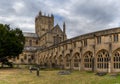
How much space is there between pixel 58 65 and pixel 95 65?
693 inches

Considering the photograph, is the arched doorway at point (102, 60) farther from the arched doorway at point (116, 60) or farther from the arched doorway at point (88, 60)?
the arched doorway at point (88, 60)

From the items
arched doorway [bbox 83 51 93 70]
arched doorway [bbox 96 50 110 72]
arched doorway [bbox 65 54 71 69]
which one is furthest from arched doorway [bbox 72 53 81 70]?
arched doorway [bbox 96 50 110 72]

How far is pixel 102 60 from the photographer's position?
36031 mm

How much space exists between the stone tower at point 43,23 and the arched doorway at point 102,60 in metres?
60.3

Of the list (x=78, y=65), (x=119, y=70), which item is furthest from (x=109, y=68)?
(x=78, y=65)

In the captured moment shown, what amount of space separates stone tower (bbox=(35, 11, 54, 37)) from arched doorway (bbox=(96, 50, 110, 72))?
60345 mm

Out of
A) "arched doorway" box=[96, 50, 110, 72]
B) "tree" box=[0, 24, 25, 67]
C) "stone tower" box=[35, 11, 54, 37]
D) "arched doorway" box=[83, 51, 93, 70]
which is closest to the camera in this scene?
"arched doorway" box=[96, 50, 110, 72]

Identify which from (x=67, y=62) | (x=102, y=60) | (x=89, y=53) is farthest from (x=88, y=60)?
(x=67, y=62)

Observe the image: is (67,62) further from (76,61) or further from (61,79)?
(61,79)

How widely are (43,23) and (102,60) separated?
61830 millimetres

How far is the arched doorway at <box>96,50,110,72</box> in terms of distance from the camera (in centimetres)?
3541

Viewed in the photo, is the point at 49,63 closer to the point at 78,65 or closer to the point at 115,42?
the point at 78,65

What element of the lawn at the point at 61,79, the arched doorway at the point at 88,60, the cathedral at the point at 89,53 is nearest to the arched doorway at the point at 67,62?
the cathedral at the point at 89,53

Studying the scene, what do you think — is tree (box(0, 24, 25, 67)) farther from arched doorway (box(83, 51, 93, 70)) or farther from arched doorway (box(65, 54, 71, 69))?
arched doorway (box(83, 51, 93, 70))
